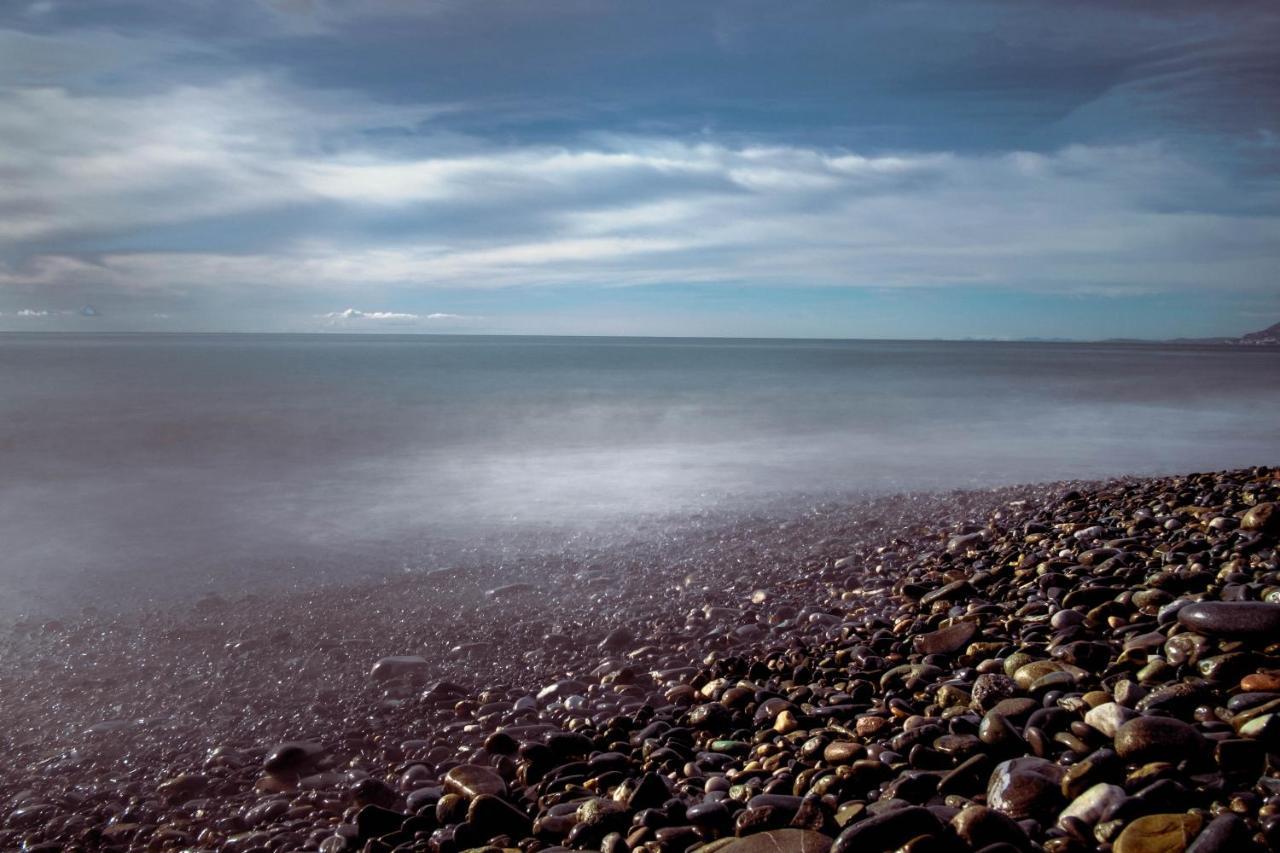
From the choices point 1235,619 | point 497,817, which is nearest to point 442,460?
point 497,817

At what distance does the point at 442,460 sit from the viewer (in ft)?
55.1

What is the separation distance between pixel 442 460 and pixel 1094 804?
14.9m

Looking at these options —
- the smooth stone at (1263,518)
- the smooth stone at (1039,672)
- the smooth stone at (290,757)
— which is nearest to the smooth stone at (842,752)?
the smooth stone at (1039,672)

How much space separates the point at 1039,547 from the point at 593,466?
9112 millimetres

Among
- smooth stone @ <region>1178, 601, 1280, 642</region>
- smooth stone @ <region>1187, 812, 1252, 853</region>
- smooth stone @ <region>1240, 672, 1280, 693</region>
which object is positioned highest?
smooth stone @ <region>1178, 601, 1280, 642</region>

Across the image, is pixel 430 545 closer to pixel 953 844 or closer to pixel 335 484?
pixel 335 484

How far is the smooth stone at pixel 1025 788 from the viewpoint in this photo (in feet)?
10.3

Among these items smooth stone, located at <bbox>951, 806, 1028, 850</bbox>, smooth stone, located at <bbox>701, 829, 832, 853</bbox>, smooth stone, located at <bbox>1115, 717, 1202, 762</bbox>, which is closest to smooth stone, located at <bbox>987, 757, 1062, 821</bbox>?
smooth stone, located at <bbox>951, 806, 1028, 850</bbox>

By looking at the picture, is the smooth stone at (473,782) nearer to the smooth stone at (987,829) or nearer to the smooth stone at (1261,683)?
the smooth stone at (987,829)

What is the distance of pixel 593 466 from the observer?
15.3 metres

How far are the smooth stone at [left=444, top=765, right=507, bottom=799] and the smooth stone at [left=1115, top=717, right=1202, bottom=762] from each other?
107 inches

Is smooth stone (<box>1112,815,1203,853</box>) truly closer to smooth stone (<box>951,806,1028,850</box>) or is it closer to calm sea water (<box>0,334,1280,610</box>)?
smooth stone (<box>951,806,1028,850</box>)

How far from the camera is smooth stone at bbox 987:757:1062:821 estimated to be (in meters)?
3.15

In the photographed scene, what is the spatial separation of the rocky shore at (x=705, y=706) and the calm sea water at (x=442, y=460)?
2234 mm
